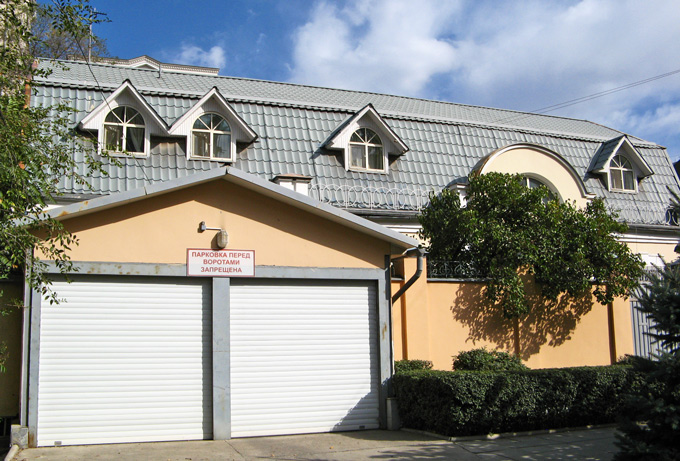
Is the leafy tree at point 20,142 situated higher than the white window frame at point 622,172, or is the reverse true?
the white window frame at point 622,172

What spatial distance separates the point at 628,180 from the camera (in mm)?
20875

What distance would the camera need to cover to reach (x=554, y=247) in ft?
46.3

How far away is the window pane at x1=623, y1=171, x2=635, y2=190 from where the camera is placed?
819 inches

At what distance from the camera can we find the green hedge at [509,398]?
409 inches

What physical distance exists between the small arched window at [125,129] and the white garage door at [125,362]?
19.3 feet

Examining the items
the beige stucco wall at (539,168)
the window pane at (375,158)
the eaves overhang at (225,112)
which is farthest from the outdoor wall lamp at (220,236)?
the beige stucco wall at (539,168)

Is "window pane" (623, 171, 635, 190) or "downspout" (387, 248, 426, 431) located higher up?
"window pane" (623, 171, 635, 190)

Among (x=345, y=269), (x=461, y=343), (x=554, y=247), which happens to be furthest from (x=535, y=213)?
(x=345, y=269)

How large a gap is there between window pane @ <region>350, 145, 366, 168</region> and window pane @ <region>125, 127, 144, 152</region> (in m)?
5.34

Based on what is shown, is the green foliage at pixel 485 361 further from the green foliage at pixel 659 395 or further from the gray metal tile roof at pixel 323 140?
the gray metal tile roof at pixel 323 140

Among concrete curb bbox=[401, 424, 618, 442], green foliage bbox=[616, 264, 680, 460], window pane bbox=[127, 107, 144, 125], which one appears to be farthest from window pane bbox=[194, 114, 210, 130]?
green foliage bbox=[616, 264, 680, 460]

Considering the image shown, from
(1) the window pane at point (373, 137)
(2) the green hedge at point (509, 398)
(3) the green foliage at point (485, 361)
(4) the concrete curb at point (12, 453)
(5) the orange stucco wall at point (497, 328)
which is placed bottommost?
(4) the concrete curb at point (12, 453)

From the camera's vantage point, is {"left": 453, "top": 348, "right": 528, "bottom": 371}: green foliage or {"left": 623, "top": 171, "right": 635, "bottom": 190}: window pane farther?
{"left": 623, "top": 171, "right": 635, "bottom": 190}: window pane

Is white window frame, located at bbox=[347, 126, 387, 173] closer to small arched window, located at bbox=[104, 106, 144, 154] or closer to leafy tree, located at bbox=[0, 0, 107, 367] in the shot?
small arched window, located at bbox=[104, 106, 144, 154]
